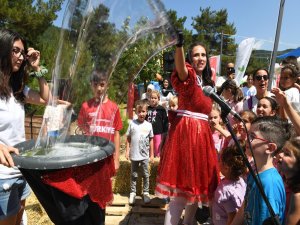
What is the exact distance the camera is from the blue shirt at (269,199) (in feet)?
5.60

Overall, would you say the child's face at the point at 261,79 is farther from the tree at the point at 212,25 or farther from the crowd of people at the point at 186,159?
the tree at the point at 212,25

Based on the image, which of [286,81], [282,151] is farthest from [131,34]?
[286,81]

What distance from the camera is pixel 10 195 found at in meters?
1.94

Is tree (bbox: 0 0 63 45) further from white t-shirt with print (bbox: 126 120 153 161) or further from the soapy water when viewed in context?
the soapy water

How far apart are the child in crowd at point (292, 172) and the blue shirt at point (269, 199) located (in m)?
0.10

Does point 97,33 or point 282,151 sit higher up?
point 97,33

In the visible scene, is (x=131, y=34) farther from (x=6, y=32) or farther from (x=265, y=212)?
(x=265, y=212)

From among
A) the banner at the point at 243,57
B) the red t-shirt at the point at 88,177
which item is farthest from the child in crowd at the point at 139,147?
the banner at the point at 243,57

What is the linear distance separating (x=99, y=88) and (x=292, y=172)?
1059mm

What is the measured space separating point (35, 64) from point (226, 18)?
37480 mm

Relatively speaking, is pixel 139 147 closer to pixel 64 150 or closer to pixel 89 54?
pixel 64 150

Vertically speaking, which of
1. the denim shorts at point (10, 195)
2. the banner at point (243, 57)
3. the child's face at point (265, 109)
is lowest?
the denim shorts at point (10, 195)

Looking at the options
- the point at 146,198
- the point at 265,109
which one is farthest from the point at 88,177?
the point at 146,198

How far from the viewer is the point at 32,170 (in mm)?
1386
